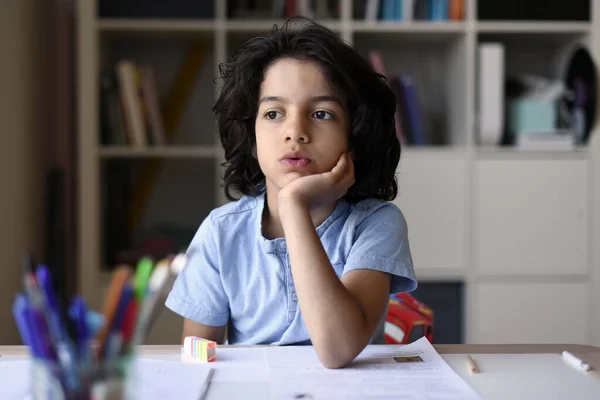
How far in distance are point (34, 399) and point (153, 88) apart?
2.13 metres

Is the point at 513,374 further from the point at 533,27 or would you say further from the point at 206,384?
the point at 533,27

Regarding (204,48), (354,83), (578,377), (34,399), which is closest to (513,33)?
(204,48)

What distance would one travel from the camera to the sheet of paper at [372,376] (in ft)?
2.35

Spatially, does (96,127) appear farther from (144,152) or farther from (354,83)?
(354,83)

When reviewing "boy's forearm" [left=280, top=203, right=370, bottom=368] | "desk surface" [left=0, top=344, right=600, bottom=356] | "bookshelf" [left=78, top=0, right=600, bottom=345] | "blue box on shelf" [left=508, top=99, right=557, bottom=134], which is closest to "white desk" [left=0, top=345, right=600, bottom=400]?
"desk surface" [left=0, top=344, right=600, bottom=356]

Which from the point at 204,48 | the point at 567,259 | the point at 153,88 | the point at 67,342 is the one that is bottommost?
the point at 567,259

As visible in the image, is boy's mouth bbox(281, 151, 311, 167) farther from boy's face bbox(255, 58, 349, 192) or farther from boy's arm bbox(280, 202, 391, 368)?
boy's arm bbox(280, 202, 391, 368)

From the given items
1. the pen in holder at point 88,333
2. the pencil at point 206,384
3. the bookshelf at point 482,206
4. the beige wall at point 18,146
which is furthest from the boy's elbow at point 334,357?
the beige wall at point 18,146

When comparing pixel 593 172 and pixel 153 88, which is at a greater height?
pixel 153 88

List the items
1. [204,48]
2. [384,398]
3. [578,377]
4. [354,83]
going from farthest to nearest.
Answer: [204,48] < [354,83] < [578,377] < [384,398]

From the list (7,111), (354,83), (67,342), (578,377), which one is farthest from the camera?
(7,111)

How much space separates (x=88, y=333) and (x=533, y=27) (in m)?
2.34

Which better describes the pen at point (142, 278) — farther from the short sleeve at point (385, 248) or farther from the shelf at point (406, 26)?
the shelf at point (406, 26)

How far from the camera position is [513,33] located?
8.72 ft
